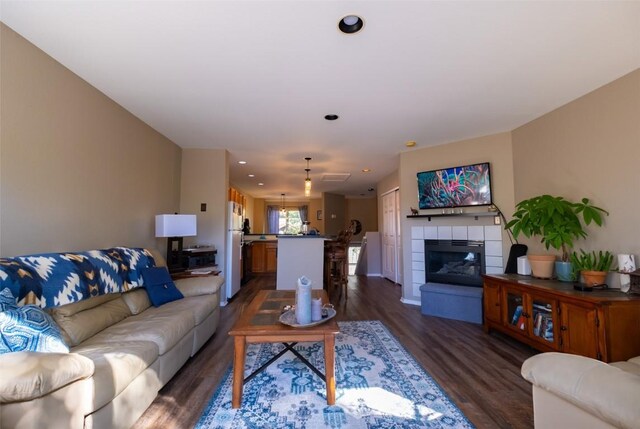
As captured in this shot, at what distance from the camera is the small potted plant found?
2332 mm

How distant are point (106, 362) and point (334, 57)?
7.91 feet

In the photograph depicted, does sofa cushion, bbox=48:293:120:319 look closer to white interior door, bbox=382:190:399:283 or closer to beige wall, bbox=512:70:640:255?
beige wall, bbox=512:70:640:255

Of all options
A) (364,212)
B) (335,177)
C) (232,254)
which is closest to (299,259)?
(232,254)

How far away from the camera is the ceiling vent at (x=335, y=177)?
619 centimetres

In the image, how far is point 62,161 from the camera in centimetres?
223

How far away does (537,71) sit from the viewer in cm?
230

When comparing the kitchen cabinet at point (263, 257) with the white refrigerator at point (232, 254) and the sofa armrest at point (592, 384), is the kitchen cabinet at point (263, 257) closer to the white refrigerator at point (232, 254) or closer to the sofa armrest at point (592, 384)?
the white refrigerator at point (232, 254)

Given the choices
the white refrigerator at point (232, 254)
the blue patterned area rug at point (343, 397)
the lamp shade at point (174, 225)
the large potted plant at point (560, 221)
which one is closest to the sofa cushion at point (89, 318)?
the blue patterned area rug at point (343, 397)

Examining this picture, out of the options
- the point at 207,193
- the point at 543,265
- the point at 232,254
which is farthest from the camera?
the point at 232,254

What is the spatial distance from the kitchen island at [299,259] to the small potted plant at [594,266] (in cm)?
309

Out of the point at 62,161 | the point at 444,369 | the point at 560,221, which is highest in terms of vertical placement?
the point at 62,161

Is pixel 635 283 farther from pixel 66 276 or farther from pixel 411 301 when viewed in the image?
pixel 66 276

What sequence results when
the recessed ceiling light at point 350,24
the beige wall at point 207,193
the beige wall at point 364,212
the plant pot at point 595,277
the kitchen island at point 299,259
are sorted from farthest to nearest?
the beige wall at point 364,212 → the kitchen island at point 299,259 → the beige wall at point 207,193 → the plant pot at point 595,277 → the recessed ceiling light at point 350,24

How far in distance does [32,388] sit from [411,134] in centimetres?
398
